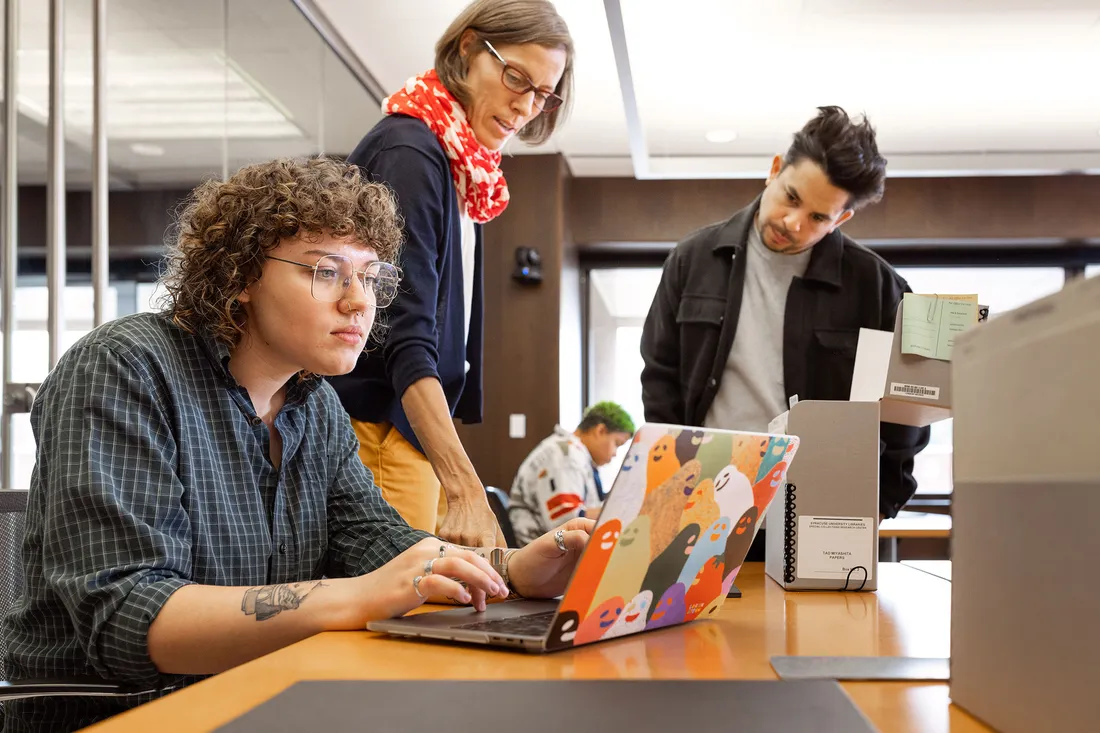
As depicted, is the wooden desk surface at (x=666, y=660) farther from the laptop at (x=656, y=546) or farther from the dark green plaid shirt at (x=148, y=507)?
the dark green plaid shirt at (x=148, y=507)

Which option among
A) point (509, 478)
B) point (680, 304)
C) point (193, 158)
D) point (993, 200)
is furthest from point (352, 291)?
point (993, 200)

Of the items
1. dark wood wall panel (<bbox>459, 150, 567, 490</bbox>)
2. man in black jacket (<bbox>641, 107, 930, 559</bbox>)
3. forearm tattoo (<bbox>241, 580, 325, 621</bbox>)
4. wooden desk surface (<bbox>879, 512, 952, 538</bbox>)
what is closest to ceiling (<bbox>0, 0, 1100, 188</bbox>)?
dark wood wall panel (<bbox>459, 150, 567, 490</bbox>)

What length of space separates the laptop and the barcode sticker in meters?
0.45

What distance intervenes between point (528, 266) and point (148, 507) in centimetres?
449

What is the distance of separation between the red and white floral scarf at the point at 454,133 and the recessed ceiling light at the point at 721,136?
3446 mm

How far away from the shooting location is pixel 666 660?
81 cm

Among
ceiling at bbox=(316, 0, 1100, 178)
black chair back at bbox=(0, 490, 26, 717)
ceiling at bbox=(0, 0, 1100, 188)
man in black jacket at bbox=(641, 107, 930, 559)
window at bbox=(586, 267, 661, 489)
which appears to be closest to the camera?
black chair back at bbox=(0, 490, 26, 717)

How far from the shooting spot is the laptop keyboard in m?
0.85

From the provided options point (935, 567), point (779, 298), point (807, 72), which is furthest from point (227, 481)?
point (807, 72)

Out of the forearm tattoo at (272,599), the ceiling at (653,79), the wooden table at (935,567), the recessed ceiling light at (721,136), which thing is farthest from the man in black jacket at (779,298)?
the recessed ceiling light at (721,136)

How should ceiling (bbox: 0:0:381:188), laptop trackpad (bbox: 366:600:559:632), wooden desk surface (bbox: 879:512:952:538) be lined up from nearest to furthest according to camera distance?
laptop trackpad (bbox: 366:600:559:632)
ceiling (bbox: 0:0:381:188)
wooden desk surface (bbox: 879:512:952:538)

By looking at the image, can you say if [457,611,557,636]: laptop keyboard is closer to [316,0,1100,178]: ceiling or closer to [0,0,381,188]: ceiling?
[0,0,381,188]: ceiling

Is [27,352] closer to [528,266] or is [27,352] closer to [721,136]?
[528,266]

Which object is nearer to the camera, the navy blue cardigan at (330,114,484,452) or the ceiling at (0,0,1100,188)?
the navy blue cardigan at (330,114,484,452)
